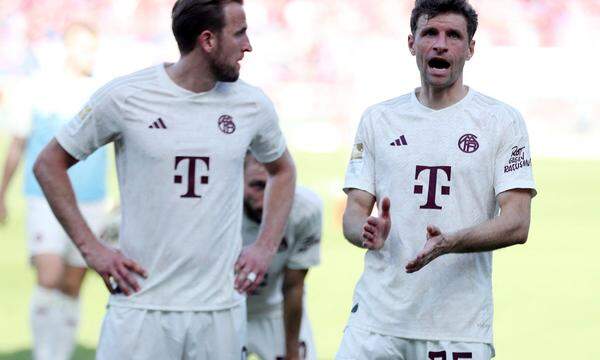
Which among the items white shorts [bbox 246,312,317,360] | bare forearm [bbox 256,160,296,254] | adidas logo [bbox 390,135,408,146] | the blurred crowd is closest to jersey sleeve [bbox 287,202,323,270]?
white shorts [bbox 246,312,317,360]

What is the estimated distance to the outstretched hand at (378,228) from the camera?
422 centimetres

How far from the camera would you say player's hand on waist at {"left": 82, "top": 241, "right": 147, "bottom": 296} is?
189 inches

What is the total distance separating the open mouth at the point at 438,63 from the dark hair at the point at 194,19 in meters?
0.86

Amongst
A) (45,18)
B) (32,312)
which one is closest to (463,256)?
(32,312)

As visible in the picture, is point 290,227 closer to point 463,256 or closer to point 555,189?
point 463,256

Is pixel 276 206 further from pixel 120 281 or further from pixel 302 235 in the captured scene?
pixel 302 235

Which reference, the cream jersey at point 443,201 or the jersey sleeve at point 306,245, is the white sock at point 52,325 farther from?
the cream jersey at point 443,201

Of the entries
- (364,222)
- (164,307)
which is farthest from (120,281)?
(364,222)

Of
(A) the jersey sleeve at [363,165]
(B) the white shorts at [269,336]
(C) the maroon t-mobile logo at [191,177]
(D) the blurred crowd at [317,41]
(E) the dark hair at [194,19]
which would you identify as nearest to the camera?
(A) the jersey sleeve at [363,165]

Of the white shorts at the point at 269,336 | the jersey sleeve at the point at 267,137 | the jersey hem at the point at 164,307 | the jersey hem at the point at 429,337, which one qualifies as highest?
the jersey sleeve at the point at 267,137

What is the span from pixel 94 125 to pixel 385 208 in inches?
50.0

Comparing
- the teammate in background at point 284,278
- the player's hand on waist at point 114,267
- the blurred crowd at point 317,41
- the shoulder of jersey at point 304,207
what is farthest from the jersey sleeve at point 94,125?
the blurred crowd at point 317,41

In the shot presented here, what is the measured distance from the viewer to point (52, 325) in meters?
7.59

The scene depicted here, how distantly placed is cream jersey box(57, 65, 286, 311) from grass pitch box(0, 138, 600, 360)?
367cm
